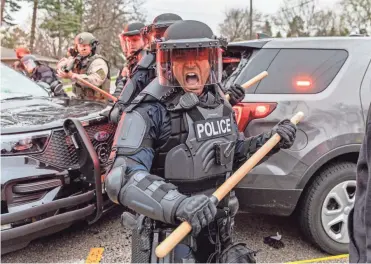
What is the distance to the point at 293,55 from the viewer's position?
11.1 ft

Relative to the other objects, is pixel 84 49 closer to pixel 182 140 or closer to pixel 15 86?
pixel 15 86

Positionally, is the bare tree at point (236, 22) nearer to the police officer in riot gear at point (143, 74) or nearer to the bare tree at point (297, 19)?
the bare tree at point (297, 19)

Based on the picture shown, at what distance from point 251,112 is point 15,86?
263 centimetres

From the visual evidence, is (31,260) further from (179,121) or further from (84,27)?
(84,27)

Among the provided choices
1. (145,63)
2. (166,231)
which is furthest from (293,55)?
(166,231)

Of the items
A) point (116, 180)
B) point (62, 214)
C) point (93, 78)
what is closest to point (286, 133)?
point (116, 180)

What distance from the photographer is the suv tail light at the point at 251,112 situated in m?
3.14

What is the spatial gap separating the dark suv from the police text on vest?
993mm

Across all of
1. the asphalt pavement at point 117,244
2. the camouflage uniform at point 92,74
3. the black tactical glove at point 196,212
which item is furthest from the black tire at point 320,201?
the camouflage uniform at point 92,74

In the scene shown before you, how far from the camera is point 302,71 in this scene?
3.32 meters

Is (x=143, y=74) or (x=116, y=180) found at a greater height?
(x=143, y=74)

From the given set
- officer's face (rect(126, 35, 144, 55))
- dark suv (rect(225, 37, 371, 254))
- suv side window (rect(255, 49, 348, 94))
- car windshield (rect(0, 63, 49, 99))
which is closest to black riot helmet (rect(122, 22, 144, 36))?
officer's face (rect(126, 35, 144, 55))

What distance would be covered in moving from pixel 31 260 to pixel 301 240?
224 cm

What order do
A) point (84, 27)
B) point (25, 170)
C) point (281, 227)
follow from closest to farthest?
point (25, 170) → point (281, 227) → point (84, 27)
